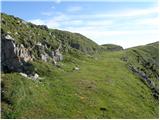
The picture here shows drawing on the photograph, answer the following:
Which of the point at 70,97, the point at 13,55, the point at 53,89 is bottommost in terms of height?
the point at 70,97

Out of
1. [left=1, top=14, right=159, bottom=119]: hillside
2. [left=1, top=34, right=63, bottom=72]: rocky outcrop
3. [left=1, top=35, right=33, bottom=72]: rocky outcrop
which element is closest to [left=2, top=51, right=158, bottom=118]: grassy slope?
[left=1, top=14, right=159, bottom=119]: hillside

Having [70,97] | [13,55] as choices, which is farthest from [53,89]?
[13,55]

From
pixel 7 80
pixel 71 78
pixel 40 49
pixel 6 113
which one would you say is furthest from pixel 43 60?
pixel 6 113

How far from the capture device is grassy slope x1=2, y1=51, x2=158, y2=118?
48.7 m

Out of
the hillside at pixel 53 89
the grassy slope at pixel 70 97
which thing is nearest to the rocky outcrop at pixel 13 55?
the hillside at pixel 53 89

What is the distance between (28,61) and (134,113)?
69.5ft

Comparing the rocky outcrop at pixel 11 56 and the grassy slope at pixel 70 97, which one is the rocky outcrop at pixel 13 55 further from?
the grassy slope at pixel 70 97

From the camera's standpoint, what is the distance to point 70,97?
5600 cm

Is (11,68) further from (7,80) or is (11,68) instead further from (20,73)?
(7,80)

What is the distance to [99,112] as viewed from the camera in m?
52.7

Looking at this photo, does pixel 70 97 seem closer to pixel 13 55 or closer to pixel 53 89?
pixel 53 89

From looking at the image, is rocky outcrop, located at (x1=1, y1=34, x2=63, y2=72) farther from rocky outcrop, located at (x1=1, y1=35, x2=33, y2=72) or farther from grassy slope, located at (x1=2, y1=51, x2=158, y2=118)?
grassy slope, located at (x1=2, y1=51, x2=158, y2=118)

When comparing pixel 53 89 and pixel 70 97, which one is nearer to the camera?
pixel 70 97

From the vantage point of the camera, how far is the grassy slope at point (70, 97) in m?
48.7
